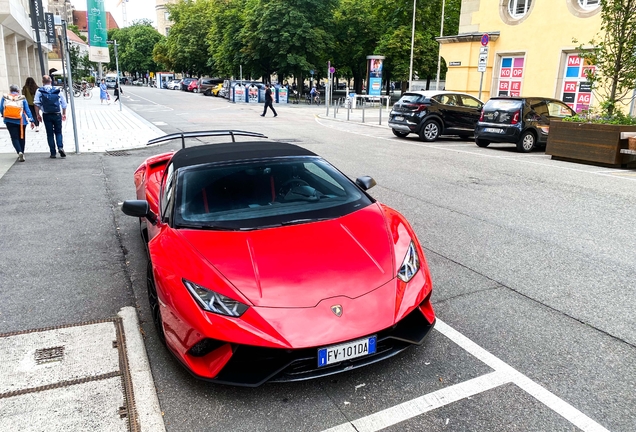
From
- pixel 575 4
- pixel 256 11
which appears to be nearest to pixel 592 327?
pixel 575 4

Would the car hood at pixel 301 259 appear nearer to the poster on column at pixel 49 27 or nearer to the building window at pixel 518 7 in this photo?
the building window at pixel 518 7

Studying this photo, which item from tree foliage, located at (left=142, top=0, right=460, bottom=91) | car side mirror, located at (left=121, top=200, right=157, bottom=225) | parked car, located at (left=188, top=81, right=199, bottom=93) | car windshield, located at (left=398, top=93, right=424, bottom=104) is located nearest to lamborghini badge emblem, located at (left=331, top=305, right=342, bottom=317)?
car side mirror, located at (left=121, top=200, right=157, bottom=225)

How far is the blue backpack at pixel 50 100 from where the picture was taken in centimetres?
1124

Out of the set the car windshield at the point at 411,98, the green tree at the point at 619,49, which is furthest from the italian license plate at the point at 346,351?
the car windshield at the point at 411,98

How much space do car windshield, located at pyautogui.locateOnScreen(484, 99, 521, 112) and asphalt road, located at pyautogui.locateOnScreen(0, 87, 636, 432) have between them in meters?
6.13

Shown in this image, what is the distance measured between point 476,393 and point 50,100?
11.8 m

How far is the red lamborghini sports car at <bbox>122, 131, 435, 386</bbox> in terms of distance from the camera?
8.57 ft

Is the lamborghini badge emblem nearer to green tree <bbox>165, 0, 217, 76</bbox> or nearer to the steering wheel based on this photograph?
the steering wheel

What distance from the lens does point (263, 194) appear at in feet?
12.6

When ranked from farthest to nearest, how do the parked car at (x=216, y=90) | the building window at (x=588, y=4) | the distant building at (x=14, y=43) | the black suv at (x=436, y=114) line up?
the parked car at (x=216, y=90), the distant building at (x=14, y=43), the building window at (x=588, y=4), the black suv at (x=436, y=114)

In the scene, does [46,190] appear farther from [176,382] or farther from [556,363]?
[556,363]

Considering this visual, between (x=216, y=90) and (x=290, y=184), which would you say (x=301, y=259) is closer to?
(x=290, y=184)

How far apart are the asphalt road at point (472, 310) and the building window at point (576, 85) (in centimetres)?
1352

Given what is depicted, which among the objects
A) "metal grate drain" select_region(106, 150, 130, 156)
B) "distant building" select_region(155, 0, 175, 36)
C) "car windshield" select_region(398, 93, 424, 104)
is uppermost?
"distant building" select_region(155, 0, 175, 36)
